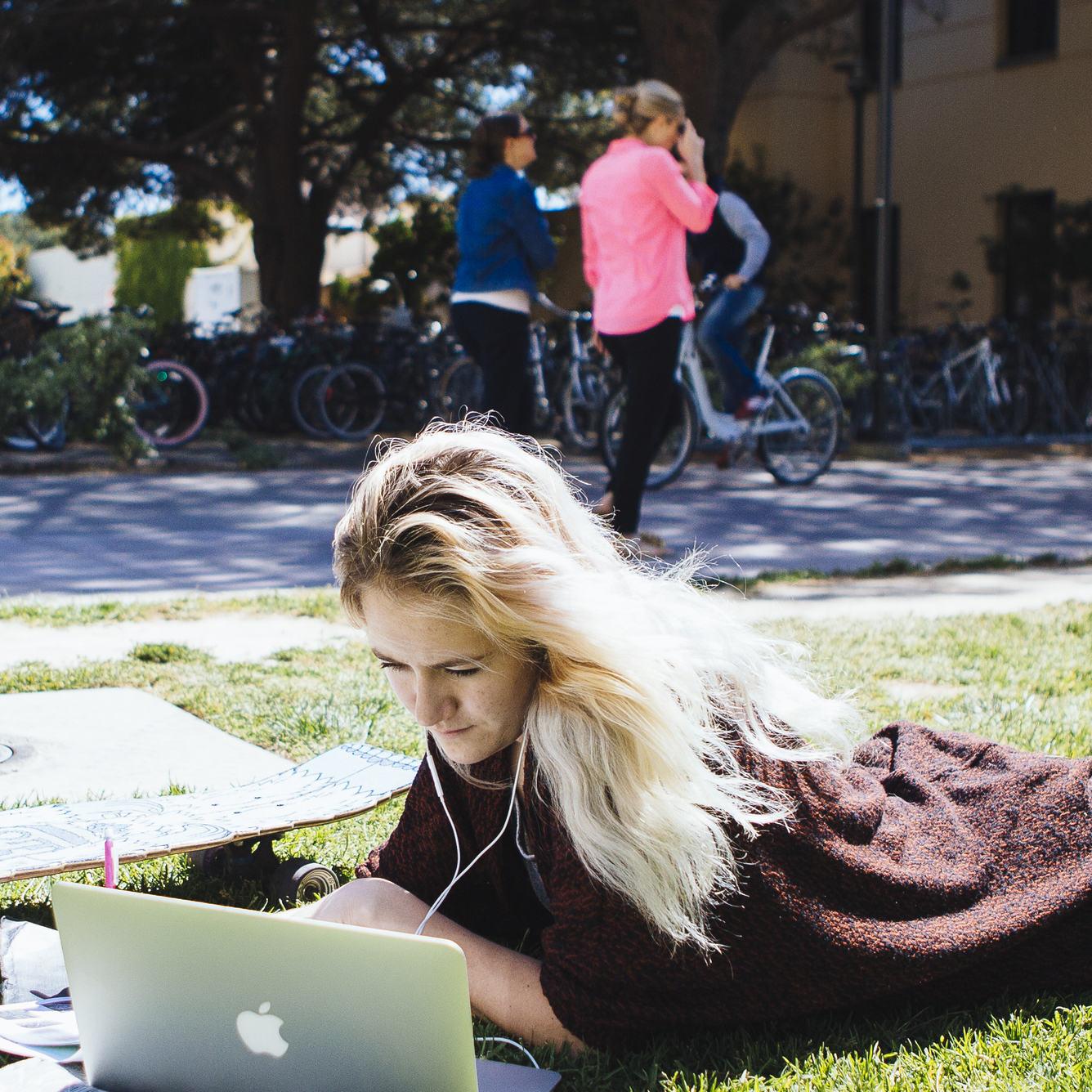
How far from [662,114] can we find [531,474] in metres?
5.09

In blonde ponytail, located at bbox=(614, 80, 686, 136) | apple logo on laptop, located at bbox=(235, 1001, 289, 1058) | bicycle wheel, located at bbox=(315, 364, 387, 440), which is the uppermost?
blonde ponytail, located at bbox=(614, 80, 686, 136)

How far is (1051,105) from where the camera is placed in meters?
18.0

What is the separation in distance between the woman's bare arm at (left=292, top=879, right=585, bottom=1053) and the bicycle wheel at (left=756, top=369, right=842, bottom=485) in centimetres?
794

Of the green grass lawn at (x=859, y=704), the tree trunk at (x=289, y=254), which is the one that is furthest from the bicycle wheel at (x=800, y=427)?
the tree trunk at (x=289, y=254)

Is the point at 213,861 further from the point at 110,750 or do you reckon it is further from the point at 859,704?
the point at 859,704

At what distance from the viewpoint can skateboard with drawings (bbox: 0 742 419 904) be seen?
2691 millimetres

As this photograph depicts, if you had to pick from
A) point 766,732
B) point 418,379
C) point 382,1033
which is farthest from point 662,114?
point 418,379

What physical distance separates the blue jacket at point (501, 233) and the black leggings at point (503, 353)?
0.13 m

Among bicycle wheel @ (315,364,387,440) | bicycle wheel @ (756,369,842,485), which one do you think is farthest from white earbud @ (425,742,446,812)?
bicycle wheel @ (315,364,387,440)

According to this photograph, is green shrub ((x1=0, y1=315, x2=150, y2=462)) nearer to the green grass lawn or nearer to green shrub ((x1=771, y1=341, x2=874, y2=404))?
green shrub ((x1=771, y1=341, x2=874, y2=404))

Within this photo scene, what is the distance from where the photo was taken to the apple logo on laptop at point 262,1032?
1.87 m

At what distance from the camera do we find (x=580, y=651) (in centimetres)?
208

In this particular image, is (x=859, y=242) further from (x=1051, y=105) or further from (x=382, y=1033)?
(x=382, y=1033)

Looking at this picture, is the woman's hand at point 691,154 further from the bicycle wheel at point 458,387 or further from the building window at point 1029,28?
the building window at point 1029,28
